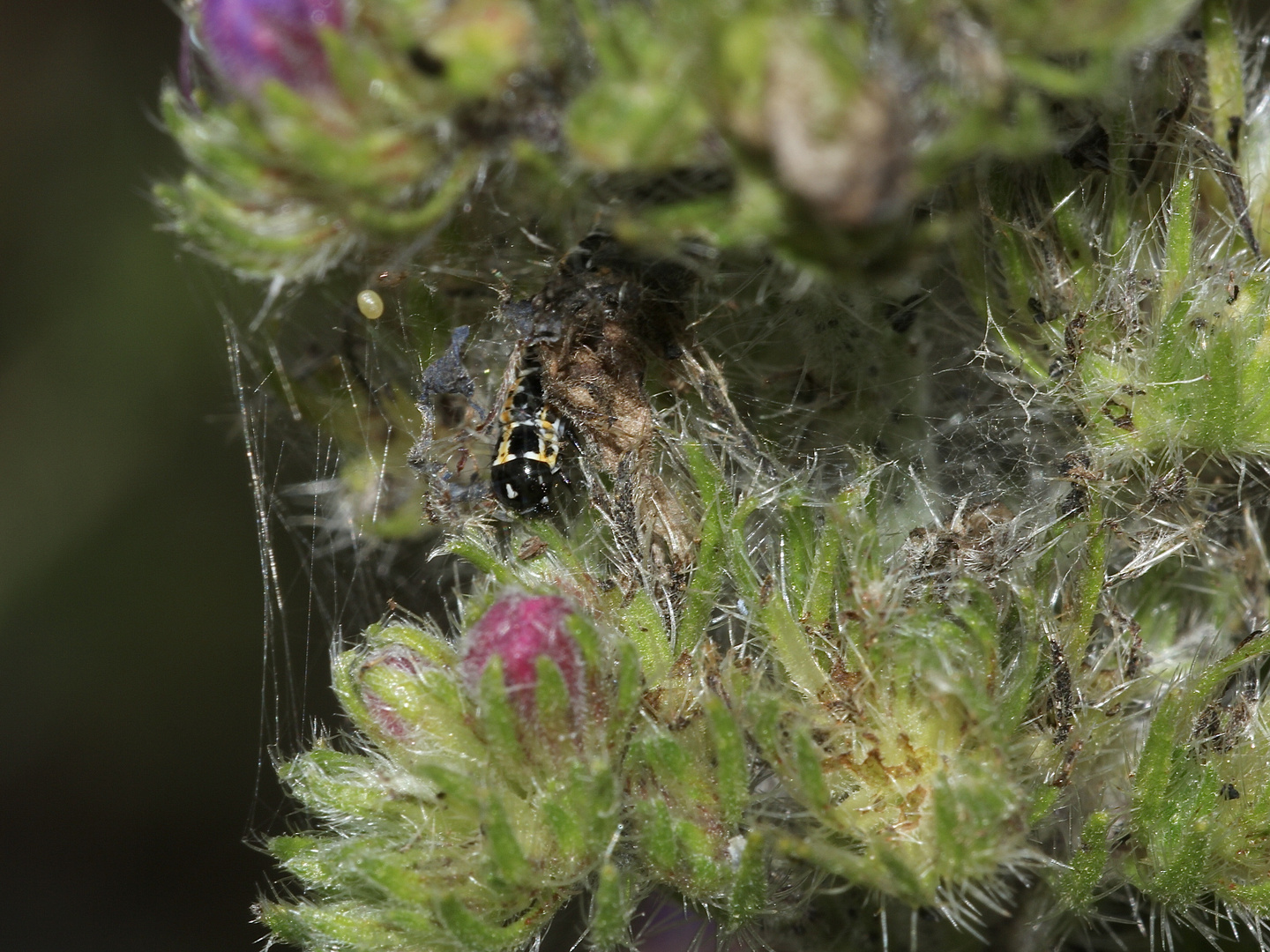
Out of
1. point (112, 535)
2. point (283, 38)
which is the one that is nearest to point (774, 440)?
point (283, 38)

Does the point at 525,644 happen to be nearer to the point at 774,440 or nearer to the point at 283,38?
the point at 774,440

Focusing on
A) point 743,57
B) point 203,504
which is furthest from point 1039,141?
point 203,504

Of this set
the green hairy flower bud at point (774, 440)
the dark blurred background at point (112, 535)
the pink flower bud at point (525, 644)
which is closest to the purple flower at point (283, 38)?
the green hairy flower bud at point (774, 440)

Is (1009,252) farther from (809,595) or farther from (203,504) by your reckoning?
(203,504)

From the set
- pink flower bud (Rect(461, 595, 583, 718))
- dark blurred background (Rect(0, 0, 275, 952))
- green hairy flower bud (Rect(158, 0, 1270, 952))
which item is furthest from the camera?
dark blurred background (Rect(0, 0, 275, 952))

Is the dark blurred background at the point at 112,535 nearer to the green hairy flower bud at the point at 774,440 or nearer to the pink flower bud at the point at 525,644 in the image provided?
the green hairy flower bud at the point at 774,440

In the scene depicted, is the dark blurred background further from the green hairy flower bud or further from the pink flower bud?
the pink flower bud

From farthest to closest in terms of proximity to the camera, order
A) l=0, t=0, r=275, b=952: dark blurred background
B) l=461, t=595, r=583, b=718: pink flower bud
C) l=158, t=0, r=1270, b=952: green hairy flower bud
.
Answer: l=0, t=0, r=275, b=952: dark blurred background
l=461, t=595, r=583, b=718: pink flower bud
l=158, t=0, r=1270, b=952: green hairy flower bud

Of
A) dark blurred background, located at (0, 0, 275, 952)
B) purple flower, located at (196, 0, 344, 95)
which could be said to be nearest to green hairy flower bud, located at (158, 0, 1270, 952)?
purple flower, located at (196, 0, 344, 95)
